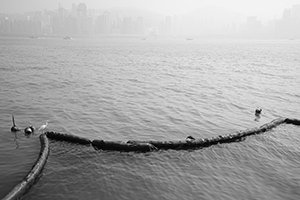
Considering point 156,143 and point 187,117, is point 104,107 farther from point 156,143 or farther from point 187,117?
point 156,143

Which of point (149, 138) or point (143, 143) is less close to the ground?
point (143, 143)

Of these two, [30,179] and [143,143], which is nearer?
[30,179]

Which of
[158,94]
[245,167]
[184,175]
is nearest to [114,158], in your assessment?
[184,175]

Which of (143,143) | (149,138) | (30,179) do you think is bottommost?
(149,138)

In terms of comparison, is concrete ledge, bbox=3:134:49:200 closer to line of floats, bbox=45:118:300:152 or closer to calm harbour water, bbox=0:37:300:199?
calm harbour water, bbox=0:37:300:199

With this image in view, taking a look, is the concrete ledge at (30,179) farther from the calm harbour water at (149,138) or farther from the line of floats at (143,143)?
the line of floats at (143,143)

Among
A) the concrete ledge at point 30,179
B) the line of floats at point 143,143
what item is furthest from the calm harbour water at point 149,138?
the line of floats at point 143,143

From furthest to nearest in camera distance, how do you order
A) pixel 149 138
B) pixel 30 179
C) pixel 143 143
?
1. pixel 149 138
2. pixel 143 143
3. pixel 30 179

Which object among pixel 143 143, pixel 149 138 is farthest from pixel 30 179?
pixel 149 138

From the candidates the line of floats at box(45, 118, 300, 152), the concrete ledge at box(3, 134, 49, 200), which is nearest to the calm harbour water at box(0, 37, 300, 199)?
the concrete ledge at box(3, 134, 49, 200)

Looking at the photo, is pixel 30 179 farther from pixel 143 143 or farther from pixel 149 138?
A: pixel 149 138

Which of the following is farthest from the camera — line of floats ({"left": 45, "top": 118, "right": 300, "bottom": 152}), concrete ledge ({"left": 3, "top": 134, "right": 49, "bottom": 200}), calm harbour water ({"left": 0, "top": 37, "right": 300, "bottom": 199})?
line of floats ({"left": 45, "top": 118, "right": 300, "bottom": 152})
